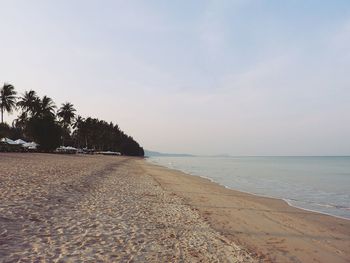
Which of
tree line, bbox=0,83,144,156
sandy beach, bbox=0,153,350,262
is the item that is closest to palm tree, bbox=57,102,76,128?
tree line, bbox=0,83,144,156

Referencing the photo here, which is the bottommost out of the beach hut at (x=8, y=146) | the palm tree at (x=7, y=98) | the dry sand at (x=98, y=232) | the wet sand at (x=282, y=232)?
the wet sand at (x=282, y=232)

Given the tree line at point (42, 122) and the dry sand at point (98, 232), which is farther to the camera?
the tree line at point (42, 122)

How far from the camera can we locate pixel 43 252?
21.2 ft

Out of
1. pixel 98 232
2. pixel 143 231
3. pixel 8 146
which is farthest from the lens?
pixel 8 146

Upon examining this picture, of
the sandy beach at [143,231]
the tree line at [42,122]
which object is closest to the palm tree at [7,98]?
the tree line at [42,122]

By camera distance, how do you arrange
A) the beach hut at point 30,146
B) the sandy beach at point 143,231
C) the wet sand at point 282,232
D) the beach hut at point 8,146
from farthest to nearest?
the beach hut at point 30,146 < the beach hut at point 8,146 < the wet sand at point 282,232 < the sandy beach at point 143,231

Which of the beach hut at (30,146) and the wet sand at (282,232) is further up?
the beach hut at (30,146)

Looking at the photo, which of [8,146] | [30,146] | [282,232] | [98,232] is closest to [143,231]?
[98,232]

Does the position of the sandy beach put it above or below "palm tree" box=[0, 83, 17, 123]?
below

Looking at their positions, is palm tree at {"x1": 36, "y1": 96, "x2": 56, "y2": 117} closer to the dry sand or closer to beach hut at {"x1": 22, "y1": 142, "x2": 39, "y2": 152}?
beach hut at {"x1": 22, "y1": 142, "x2": 39, "y2": 152}

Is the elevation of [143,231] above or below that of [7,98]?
below

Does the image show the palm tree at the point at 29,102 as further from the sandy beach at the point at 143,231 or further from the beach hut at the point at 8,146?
the sandy beach at the point at 143,231

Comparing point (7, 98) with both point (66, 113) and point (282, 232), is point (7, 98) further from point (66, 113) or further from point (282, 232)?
point (282, 232)

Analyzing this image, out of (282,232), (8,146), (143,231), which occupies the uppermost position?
(8,146)
